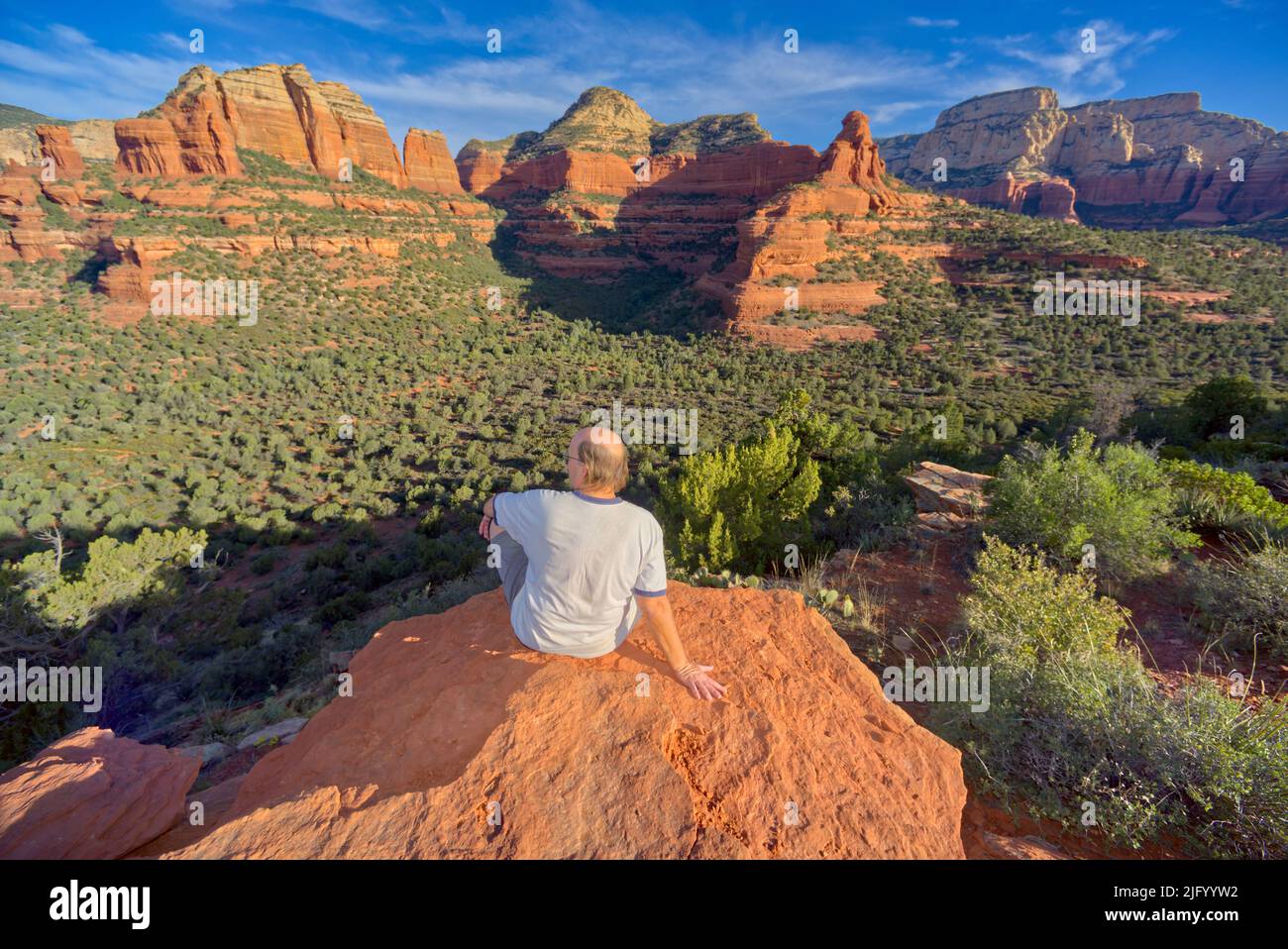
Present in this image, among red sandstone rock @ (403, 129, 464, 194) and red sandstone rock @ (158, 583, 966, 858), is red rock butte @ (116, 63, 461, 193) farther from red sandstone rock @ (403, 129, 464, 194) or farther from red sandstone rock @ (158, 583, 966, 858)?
red sandstone rock @ (158, 583, 966, 858)

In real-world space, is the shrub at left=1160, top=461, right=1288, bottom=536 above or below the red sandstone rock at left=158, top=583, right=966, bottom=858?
above

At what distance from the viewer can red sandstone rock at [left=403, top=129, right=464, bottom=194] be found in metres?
61.2

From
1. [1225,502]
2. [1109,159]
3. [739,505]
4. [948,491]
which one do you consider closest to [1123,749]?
[1225,502]

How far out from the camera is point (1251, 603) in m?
4.27

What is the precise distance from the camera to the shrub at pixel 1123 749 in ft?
7.71

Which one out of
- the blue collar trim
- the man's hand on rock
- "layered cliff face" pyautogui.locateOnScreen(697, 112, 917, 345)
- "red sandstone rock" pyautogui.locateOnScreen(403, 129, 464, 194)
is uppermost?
"red sandstone rock" pyautogui.locateOnScreen(403, 129, 464, 194)

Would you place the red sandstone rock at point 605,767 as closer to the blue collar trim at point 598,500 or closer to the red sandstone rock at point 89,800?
the red sandstone rock at point 89,800

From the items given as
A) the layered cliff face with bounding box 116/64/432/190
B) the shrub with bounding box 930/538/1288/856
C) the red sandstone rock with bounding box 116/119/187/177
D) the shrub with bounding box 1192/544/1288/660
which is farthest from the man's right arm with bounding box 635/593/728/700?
the red sandstone rock with bounding box 116/119/187/177

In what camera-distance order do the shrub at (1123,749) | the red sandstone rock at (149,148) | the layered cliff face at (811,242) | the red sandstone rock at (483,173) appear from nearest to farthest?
the shrub at (1123,749), the layered cliff face at (811,242), the red sandstone rock at (149,148), the red sandstone rock at (483,173)

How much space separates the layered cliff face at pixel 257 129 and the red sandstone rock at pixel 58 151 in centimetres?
287

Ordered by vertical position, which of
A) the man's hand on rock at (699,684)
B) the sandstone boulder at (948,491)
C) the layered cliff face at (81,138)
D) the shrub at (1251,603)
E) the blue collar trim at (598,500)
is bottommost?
the shrub at (1251,603)

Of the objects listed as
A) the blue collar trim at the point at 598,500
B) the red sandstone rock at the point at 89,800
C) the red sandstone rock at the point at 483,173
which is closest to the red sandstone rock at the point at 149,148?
the red sandstone rock at the point at 483,173

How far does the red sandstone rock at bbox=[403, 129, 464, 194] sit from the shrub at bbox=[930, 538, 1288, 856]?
2954 inches
